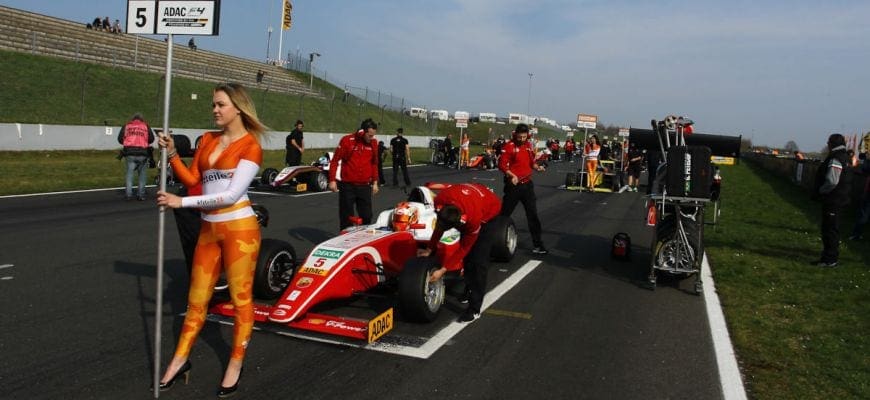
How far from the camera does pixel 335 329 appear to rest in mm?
4898

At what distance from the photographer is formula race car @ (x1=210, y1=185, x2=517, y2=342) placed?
196 inches

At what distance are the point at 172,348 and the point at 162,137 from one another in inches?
73.0

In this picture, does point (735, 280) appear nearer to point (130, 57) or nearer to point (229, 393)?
point (229, 393)

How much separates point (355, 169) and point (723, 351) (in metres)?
4.74

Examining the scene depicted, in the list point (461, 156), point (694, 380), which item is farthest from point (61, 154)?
point (694, 380)

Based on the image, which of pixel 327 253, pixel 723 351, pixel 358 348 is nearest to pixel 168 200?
pixel 358 348

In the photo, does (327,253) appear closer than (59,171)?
Yes

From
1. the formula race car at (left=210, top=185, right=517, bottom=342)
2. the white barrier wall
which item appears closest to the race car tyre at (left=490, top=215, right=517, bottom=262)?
the formula race car at (left=210, top=185, right=517, bottom=342)

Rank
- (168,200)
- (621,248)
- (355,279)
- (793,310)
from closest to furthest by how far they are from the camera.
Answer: (168,200), (355,279), (793,310), (621,248)

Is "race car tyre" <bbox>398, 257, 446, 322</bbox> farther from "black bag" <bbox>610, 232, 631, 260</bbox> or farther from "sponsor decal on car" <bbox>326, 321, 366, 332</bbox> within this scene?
"black bag" <bbox>610, 232, 631, 260</bbox>

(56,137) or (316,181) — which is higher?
(56,137)

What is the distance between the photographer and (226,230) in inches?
151

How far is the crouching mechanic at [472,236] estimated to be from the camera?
558cm

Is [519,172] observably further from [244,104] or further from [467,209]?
[244,104]
